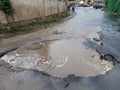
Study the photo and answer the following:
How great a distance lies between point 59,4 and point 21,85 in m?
16.1

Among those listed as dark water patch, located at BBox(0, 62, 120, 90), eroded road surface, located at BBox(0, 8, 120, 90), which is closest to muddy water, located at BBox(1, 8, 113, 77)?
eroded road surface, located at BBox(0, 8, 120, 90)

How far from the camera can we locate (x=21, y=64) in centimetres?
699

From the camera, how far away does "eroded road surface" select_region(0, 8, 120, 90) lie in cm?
527

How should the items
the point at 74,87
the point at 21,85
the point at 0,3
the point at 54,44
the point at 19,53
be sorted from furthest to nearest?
1. the point at 0,3
2. the point at 54,44
3. the point at 19,53
4. the point at 21,85
5. the point at 74,87

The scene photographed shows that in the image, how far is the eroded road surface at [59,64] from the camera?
5.27 m

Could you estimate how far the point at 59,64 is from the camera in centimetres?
688

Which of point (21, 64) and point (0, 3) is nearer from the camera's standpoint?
point (21, 64)

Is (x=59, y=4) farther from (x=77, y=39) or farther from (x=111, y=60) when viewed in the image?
(x=111, y=60)

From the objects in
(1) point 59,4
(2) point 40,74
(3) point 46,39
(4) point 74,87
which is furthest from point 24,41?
(1) point 59,4

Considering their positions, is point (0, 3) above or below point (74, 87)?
above

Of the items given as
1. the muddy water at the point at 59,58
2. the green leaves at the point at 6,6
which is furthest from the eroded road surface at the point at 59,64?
the green leaves at the point at 6,6

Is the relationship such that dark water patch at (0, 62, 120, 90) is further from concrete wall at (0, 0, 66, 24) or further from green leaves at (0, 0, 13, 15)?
concrete wall at (0, 0, 66, 24)

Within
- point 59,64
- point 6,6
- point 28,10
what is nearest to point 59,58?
point 59,64

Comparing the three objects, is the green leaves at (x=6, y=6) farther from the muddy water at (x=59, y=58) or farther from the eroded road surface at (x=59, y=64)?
the muddy water at (x=59, y=58)
